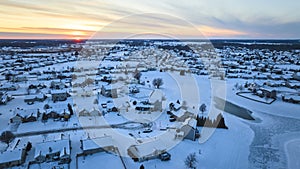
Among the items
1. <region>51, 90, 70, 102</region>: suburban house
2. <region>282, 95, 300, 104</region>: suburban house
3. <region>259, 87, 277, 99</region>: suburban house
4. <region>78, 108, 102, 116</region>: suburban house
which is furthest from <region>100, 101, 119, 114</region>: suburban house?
<region>282, 95, 300, 104</region>: suburban house

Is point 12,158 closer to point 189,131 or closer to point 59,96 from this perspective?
point 189,131

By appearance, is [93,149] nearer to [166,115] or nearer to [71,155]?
[71,155]

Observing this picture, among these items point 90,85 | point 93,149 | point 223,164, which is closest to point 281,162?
point 223,164

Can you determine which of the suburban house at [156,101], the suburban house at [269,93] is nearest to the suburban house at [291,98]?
the suburban house at [269,93]

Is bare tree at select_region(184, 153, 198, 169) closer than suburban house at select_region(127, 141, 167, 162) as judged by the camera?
Yes

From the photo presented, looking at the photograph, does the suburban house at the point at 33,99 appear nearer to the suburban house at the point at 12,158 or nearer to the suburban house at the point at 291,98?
the suburban house at the point at 12,158

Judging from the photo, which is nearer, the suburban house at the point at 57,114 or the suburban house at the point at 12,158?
the suburban house at the point at 12,158

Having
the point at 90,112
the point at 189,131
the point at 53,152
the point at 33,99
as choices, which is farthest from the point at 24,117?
the point at 189,131

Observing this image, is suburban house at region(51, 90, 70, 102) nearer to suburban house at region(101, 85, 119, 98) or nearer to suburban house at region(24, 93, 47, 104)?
suburban house at region(24, 93, 47, 104)
